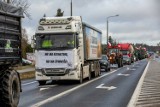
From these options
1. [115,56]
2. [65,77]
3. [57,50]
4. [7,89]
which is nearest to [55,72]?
[65,77]

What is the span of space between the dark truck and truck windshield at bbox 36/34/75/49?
33.1 feet

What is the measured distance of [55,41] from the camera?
23078mm

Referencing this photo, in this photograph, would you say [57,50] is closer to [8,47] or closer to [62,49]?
[62,49]

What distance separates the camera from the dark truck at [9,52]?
37.7ft

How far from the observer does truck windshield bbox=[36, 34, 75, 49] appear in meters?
22.9

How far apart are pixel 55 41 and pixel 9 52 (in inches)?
439

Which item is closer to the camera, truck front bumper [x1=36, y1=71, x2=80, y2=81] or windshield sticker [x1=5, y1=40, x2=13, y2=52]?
windshield sticker [x1=5, y1=40, x2=13, y2=52]

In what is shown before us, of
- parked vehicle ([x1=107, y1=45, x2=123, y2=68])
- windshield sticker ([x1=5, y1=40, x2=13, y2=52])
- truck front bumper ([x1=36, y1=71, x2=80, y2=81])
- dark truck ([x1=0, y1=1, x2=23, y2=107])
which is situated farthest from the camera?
parked vehicle ([x1=107, y1=45, x2=123, y2=68])

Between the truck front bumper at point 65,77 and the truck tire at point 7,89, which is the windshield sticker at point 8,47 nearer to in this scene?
the truck tire at point 7,89

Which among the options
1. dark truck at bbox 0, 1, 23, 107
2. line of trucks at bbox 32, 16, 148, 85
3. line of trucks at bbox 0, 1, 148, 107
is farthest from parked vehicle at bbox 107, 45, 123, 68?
dark truck at bbox 0, 1, 23, 107

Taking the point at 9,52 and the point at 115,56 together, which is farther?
the point at 115,56

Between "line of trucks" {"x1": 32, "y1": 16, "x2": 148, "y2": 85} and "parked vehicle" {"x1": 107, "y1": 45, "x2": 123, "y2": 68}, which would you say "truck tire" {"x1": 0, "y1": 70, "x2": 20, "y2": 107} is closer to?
"line of trucks" {"x1": 32, "y1": 16, "x2": 148, "y2": 85}

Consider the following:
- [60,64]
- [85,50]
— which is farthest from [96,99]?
[85,50]

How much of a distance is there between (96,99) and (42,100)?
74.5 inches
